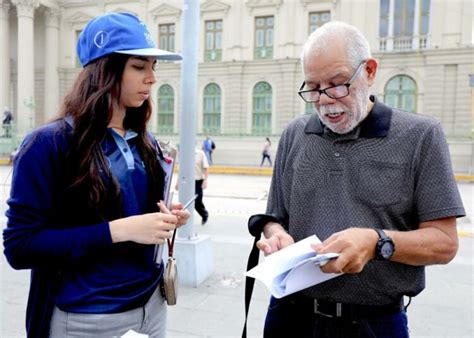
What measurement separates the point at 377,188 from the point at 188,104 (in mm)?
3469

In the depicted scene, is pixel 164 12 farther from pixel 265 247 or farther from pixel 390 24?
pixel 265 247

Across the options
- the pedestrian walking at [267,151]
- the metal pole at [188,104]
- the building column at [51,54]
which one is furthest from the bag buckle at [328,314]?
the building column at [51,54]

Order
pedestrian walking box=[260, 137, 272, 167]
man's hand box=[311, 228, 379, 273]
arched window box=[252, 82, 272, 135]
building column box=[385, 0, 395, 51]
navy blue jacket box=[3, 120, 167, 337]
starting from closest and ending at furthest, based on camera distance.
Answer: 1. man's hand box=[311, 228, 379, 273]
2. navy blue jacket box=[3, 120, 167, 337]
3. pedestrian walking box=[260, 137, 272, 167]
4. building column box=[385, 0, 395, 51]
5. arched window box=[252, 82, 272, 135]

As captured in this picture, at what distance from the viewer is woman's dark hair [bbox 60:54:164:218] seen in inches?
61.2

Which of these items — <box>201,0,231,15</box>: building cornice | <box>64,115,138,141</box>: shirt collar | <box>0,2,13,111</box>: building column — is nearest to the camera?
<box>64,115,138,141</box>: shirt collar

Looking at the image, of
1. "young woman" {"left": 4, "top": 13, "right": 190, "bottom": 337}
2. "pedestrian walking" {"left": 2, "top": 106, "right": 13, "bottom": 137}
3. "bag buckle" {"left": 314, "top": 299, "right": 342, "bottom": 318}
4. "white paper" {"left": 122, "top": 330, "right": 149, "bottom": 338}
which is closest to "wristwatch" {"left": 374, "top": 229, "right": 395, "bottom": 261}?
"bag buckle" {"left": 314, "top": 299, "right": 342, "bottom": 318}

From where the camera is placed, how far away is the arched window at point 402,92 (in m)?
25.8

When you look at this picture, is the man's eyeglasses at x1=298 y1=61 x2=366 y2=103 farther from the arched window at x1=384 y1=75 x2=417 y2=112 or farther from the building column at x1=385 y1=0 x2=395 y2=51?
the building column at x1=385 y1=0 x2=395 y2=51

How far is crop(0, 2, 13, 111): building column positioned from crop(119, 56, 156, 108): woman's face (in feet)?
114

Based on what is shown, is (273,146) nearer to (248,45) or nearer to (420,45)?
(248,45)

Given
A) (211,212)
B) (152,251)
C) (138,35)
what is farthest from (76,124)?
(211,212)

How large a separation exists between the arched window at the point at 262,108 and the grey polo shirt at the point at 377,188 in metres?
26.7

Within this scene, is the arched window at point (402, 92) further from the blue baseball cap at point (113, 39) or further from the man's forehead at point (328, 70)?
the blue baseball cap at point (113, 39)

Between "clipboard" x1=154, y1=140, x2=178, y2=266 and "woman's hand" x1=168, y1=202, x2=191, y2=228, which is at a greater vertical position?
"clipboard" x1=154, y1=140, x2=178, y2=266
